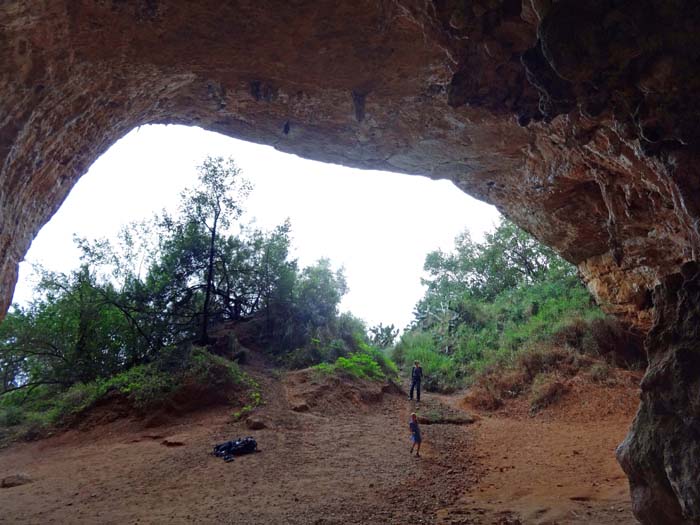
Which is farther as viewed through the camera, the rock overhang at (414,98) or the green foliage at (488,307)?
the green foliage at (488,307)

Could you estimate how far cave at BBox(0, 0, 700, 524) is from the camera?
132 inches

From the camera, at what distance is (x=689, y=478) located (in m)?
2.78

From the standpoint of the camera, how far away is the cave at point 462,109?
3342 millimetres

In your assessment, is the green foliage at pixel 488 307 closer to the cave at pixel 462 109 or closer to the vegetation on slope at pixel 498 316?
the vegetation on slope at pixel 498 316

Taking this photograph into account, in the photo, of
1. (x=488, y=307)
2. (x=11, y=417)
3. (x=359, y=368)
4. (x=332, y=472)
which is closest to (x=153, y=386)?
(x=11, y=417)

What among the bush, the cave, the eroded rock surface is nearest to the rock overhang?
the cave

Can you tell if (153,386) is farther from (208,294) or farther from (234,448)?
(208,294)

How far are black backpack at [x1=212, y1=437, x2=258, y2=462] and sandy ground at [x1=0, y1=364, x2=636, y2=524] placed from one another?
187mm

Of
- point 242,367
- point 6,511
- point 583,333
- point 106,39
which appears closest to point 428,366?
point 583,333

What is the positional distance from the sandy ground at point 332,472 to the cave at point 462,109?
8.33 ft

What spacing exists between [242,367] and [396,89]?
10397 mm

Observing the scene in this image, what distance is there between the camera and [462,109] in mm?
7719

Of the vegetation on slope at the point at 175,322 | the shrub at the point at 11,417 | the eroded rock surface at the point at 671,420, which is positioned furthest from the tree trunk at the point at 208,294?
the eroded rock surface at the point at 671,420

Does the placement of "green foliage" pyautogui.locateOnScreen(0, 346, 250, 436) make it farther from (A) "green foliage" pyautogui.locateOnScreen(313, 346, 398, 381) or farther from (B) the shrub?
(A) "green foliage" pyautogui.locateOnScreen(313, 346, 398, 381)
